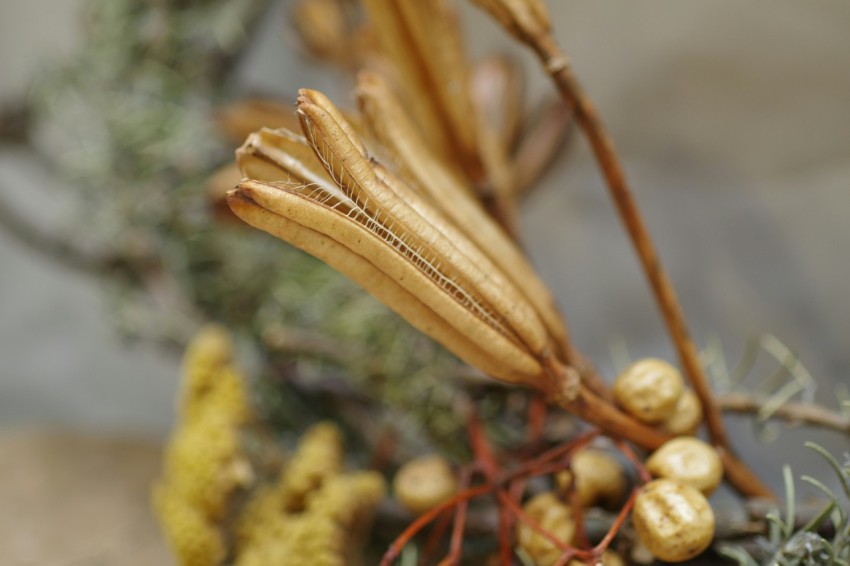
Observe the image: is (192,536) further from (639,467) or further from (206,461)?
(639,467)

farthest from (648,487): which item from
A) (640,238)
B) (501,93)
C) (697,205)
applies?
(501,93)

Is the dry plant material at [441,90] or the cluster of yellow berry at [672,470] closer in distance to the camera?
the cluster of yellow berry at [672,470]

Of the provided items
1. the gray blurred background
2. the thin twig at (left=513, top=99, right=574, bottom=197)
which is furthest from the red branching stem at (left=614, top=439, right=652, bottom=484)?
the thin twig at (left=513, top=99, right=574, bottom=197)

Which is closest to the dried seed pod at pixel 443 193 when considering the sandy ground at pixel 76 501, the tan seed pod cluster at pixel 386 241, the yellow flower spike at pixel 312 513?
the tan seed pod cluster at pixel 386 241

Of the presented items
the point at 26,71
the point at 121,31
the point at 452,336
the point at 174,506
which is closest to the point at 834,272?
the point at 452,336

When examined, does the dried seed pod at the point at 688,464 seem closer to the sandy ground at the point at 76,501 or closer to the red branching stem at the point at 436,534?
the red branching stem at the point at 436,534
